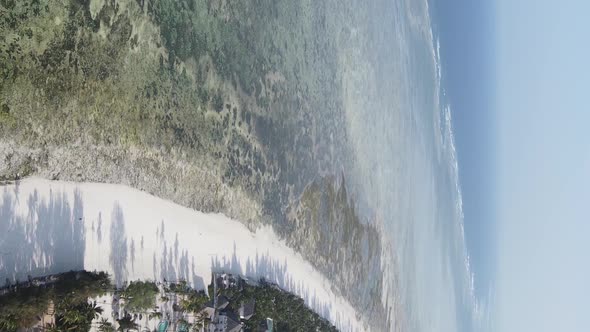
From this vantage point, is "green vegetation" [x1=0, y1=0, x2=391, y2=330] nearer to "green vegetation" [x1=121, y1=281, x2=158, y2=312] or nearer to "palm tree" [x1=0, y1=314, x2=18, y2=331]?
"green vegetation" [x1=121, y1=281, x2=158, y2=312]

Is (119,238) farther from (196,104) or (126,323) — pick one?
(196,104)

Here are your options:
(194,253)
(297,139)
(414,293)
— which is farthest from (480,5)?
(194,253)

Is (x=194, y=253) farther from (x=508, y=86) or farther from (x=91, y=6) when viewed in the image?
(x=508, y=86)

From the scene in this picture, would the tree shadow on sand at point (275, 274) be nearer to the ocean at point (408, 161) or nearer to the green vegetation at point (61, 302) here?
the green vegetation at point (61, 302)

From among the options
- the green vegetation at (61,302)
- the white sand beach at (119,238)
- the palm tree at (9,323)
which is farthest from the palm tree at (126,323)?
the palm tree at (9,323)

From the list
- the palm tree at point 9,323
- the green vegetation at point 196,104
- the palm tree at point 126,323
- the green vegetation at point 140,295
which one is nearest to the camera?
the palm tree at point 9,323
